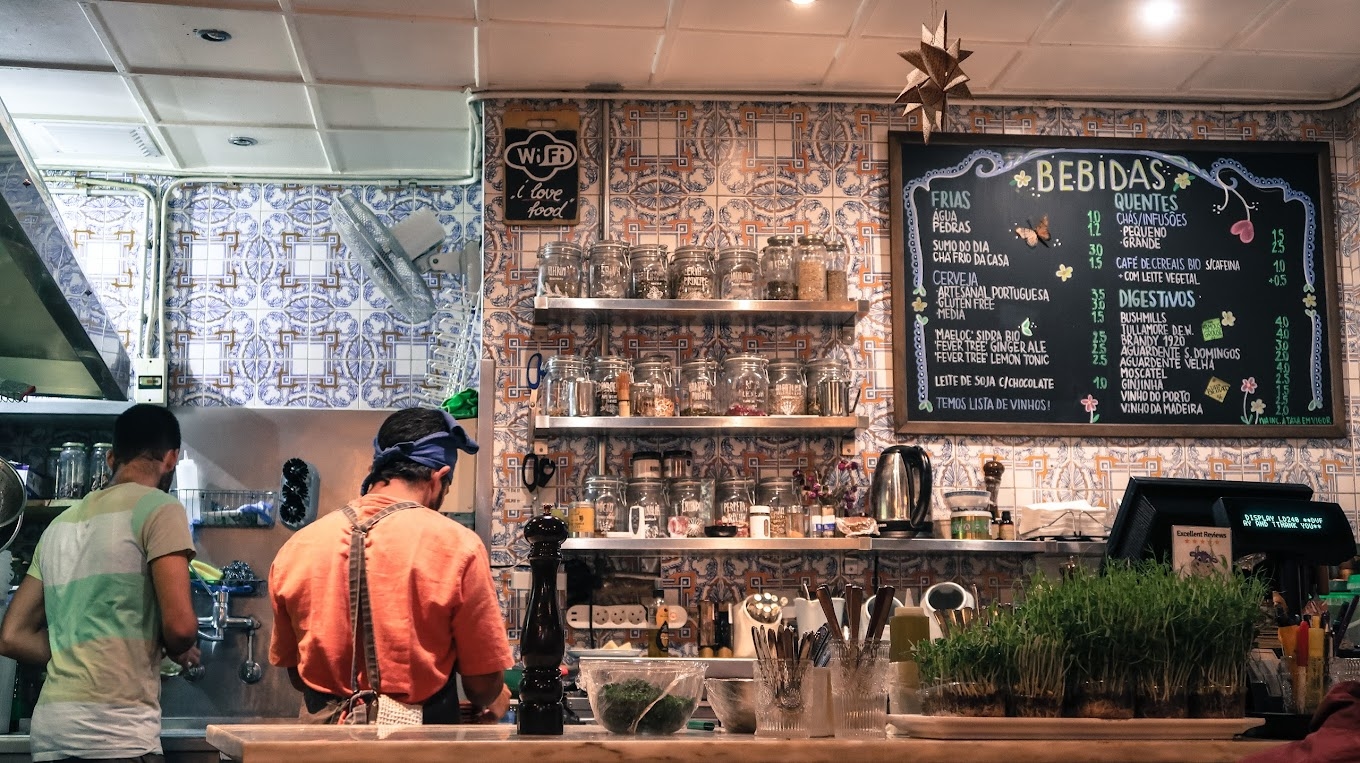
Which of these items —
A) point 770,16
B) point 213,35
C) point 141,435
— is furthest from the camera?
point 213,35

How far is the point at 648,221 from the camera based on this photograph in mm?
5297

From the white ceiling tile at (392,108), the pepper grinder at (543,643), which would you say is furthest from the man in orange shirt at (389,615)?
the white ceiling tile at (392,108)

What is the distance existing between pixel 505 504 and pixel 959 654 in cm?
320

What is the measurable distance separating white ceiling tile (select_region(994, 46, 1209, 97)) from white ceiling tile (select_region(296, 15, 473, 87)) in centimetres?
209

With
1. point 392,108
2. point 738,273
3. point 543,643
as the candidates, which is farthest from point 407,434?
Answer: point 392,108

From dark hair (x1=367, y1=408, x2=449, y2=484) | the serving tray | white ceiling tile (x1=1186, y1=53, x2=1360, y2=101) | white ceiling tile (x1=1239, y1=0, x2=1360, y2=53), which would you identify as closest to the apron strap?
dark hair (x1=367, y1=408, x2=449, y2=484)

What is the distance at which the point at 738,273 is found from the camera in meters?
5.03

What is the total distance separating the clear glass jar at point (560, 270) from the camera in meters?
4.95

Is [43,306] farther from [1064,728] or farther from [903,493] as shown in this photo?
[1064,728]

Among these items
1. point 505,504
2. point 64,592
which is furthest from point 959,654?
point 505,504

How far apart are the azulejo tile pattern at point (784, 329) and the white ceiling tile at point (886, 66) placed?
128 mm

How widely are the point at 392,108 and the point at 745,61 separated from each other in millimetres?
1492

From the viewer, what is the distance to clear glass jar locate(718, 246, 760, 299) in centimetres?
502

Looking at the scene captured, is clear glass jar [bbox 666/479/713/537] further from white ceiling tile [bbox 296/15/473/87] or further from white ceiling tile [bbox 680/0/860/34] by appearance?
white ceiling tile [bbox 296/15/473/87]
